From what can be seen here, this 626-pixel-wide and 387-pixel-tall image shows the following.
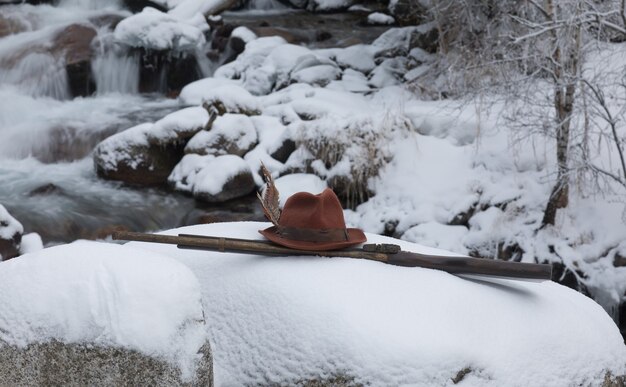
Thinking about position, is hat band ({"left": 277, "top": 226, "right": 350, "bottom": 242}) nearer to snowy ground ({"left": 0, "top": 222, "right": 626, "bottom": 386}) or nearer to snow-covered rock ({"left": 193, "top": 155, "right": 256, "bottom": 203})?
snowy ground ({"left": 0, "top": 222, "right": 626, "bottom": 386})

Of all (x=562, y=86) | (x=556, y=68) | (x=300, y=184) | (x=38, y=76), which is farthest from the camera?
(x=38, y=76)

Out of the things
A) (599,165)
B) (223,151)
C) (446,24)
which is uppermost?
(446,24)

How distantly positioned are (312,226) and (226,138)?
16.2 feet

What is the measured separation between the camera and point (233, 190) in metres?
6.32

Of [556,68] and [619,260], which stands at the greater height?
[556,68]

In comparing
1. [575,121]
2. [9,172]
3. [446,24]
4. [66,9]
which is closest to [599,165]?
[575,121]

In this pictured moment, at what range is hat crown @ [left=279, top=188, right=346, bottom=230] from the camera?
1.85m

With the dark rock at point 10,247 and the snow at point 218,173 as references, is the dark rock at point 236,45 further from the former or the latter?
the dark rock at point 10,247

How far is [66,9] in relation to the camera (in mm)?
10664

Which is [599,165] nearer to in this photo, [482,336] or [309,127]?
[309,127]

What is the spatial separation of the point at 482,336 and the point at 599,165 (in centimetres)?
399

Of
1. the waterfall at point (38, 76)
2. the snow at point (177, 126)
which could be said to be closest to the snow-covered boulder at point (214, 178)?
the snow at point (177, 126)

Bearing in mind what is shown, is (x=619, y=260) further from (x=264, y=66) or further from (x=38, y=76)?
(x=38, y=76)

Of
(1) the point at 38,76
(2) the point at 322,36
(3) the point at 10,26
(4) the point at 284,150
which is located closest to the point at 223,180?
(4) the point at 284,150
